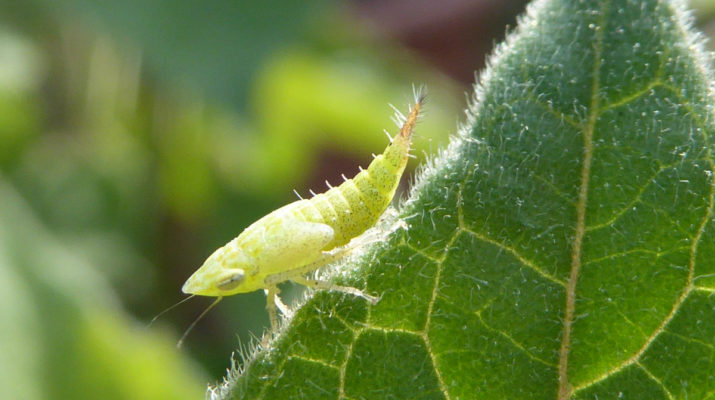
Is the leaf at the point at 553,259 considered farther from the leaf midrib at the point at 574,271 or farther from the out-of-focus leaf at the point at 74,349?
the out-of-focus leaf at the point at 74,349

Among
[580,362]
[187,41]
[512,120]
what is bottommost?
[580,362]

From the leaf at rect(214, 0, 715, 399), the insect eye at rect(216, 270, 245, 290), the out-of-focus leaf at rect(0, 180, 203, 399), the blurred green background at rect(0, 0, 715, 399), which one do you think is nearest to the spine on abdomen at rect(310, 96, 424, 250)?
the insect eye at rect(216, 270, 245, 290)

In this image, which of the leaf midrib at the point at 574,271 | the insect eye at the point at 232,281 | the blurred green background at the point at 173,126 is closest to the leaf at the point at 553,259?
the leaf midrib at the point at 574,271

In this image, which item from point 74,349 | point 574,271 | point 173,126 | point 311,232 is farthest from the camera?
point 173,126

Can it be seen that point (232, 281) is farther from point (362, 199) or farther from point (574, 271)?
point (574, 271)

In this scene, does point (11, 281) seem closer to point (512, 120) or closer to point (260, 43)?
point (260, 43)

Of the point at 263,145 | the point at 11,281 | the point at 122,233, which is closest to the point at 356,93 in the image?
the point at 263,145

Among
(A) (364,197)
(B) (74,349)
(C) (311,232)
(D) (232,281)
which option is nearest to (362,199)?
(A) (364,197)
